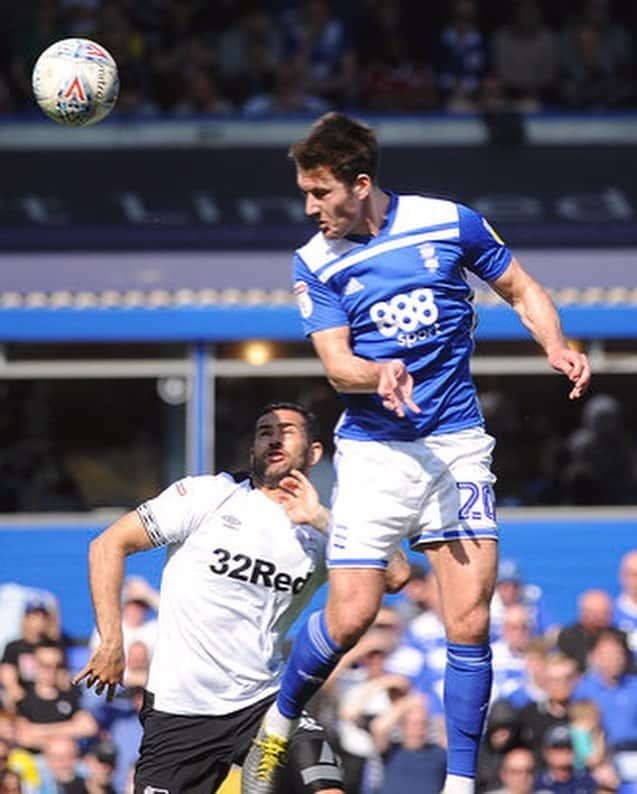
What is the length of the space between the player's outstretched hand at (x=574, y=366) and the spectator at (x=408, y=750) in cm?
464

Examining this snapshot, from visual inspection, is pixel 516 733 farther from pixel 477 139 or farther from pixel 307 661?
pixel 477 139

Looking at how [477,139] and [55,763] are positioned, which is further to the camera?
[477,139]

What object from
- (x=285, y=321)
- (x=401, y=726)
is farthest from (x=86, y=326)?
(x=401, y=726)

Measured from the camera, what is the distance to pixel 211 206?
14820 millimetres

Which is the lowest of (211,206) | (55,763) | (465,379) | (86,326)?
(55,763)

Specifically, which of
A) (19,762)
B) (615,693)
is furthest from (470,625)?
(19,762)

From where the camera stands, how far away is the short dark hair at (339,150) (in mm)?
6750

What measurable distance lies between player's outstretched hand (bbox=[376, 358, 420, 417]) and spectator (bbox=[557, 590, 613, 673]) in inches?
226

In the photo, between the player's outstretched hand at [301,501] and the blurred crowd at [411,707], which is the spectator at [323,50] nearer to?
the blurred crowd at [411,707]

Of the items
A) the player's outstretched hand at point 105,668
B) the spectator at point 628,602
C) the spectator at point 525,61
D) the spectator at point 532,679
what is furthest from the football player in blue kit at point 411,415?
the spectator at point 525,61

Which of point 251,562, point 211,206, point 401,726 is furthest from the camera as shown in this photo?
point 211,206

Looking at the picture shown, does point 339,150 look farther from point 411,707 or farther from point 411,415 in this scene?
point 411,707

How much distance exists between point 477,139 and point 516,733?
5.48 metres

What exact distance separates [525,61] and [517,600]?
4696 mm
